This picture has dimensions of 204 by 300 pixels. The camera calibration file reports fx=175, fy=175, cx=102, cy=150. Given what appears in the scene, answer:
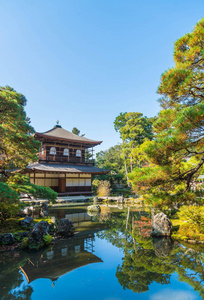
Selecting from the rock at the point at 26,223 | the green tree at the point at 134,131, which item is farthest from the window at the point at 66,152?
the rock at the point at 26,223

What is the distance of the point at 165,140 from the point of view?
394cm

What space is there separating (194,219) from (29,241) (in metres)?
5.49

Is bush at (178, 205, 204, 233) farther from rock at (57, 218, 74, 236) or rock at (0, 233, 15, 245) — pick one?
rock at (0, 233, 15, 245)

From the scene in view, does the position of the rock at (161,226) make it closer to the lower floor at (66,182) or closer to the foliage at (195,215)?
the foliage at (195,215)

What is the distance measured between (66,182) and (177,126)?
1683 centimetres

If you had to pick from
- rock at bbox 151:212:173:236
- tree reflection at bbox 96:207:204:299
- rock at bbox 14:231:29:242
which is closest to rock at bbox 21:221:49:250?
rock at bbox 14:231:29:242

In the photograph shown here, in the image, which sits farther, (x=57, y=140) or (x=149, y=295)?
(x=57, y=140)

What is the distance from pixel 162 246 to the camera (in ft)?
17.8

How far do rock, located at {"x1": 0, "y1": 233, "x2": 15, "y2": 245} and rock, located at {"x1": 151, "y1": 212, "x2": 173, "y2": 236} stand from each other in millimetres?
4888

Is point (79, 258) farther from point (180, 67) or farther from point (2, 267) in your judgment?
point (180, 67)

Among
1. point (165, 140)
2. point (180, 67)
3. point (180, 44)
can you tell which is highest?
point (180, 44)

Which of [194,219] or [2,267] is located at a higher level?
[194,219]

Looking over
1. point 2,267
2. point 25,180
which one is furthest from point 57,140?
point 2,267

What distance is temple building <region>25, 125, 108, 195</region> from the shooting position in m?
18.5
